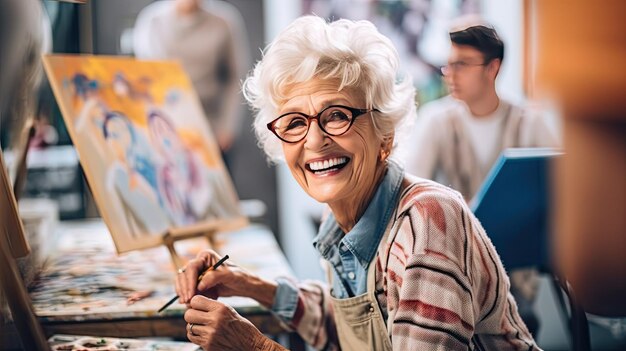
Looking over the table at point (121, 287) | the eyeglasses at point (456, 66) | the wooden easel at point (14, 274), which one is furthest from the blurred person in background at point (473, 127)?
the wooden easel at point (14, 274)

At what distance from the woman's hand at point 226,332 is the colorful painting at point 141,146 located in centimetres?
52

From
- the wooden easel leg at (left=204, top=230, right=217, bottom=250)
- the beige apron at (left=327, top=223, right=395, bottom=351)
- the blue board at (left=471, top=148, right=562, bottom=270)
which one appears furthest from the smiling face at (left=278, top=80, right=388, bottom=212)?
the wooden easel leg at (left=204, top=230, right=217, bottom=250)

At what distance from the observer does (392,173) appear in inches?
57.9

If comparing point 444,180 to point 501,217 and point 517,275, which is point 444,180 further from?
point 517,275

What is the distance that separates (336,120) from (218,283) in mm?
464

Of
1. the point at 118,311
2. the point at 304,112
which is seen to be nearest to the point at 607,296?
the point at 304,112

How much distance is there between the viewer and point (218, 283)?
1.63 m

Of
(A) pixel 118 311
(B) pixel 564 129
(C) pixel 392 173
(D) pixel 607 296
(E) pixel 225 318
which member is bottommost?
(A) pixel 118 311

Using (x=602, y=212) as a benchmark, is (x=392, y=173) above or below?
below

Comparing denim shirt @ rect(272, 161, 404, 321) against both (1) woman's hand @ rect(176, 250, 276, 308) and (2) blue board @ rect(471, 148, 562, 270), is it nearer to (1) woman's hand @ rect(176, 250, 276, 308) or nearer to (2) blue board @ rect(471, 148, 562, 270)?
(1) woman's hand @ rect(176, 250, 276, 308)

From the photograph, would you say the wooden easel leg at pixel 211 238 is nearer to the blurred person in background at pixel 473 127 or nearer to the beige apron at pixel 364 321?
the blurred person in background at pixel 473 127

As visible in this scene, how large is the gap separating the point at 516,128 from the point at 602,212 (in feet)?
4.39

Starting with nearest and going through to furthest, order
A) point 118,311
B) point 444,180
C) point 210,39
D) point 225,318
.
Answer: point 225,318, point 118,311, point 444,180, point 210,39

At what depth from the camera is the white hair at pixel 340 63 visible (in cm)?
141
